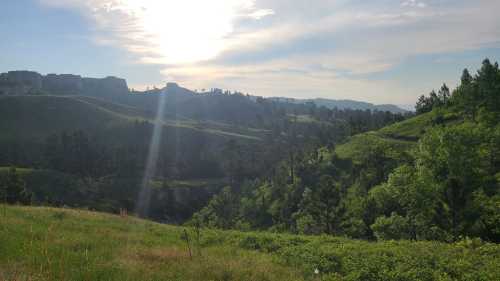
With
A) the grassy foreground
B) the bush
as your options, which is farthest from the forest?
the grassy foreground

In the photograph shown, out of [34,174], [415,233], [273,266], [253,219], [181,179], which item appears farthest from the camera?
[181,179]

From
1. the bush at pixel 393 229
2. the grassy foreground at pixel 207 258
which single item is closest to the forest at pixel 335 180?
the bush at pixel 393 229

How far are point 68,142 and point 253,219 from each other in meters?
120

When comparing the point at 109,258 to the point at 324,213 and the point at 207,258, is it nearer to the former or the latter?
the point at 207,258

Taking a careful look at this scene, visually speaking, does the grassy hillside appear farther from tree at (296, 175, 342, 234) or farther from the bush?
the bush

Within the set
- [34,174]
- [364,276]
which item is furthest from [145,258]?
[34,174]

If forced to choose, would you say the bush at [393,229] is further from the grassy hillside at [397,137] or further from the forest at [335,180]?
the grassy hillside at [397,137]

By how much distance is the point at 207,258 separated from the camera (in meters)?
13.9

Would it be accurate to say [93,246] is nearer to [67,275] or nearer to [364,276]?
[67,275]

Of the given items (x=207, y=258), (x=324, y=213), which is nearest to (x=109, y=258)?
(x=207, y=258)

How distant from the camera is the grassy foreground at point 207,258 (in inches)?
417

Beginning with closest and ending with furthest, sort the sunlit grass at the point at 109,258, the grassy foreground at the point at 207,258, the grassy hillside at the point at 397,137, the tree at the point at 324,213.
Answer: the sunlit grass at the point at 109,258 → the grassy foreground at the point at 207,258 → the tree at the point at 324,213 → the grassy hillside at the point at 397,137

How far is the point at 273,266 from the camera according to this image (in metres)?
13.6

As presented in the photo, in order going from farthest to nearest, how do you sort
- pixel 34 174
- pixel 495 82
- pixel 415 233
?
pixel 34 174 < pixel 495 82 < pixel 415 233
